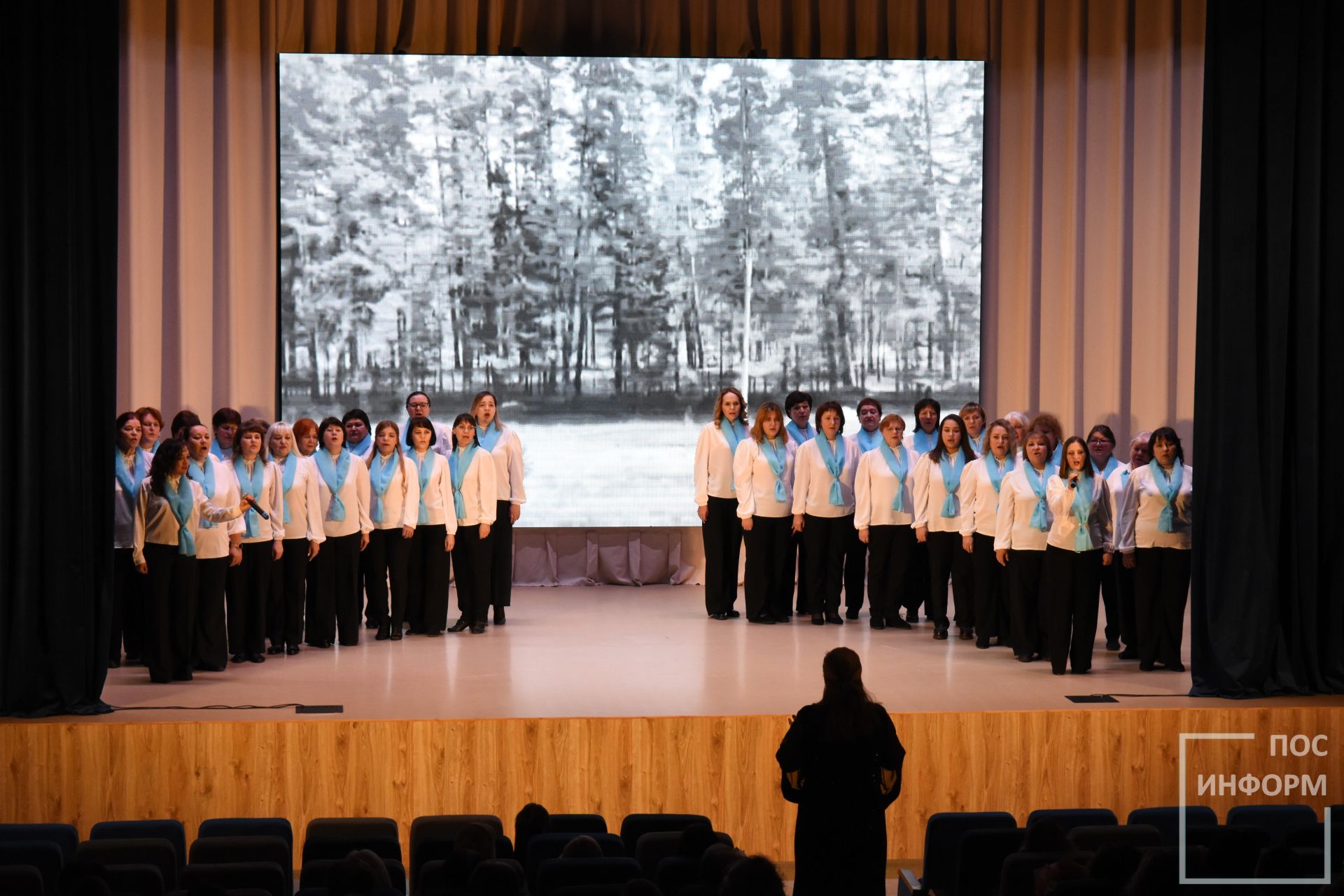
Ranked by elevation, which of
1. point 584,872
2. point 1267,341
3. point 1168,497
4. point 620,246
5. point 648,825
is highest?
point 620,246

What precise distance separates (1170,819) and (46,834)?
3643 mm

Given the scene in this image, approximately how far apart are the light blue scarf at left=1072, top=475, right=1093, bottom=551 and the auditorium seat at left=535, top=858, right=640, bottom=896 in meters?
4.29

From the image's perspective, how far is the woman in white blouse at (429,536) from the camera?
8.88m

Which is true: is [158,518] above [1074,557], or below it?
above

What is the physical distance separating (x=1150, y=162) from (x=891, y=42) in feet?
7.10

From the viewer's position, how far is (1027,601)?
8242mm

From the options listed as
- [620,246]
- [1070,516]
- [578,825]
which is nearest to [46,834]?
[578,825]

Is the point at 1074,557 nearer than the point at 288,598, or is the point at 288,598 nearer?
the point at 1074,557

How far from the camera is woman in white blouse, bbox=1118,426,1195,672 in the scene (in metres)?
7.93

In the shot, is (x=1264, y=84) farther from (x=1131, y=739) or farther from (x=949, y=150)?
(x=949, y=150)

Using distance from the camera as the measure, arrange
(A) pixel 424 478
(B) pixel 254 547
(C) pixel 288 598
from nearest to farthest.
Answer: (B) pixel 254 547 < (C) pixel 288 598 < (A) pixel 424 478

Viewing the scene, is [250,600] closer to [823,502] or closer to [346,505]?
[346,505]

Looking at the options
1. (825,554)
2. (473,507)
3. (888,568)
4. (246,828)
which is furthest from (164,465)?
(888,568)

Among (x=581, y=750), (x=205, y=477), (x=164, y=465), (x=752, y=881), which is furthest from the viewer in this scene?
(x=205, y=477)
